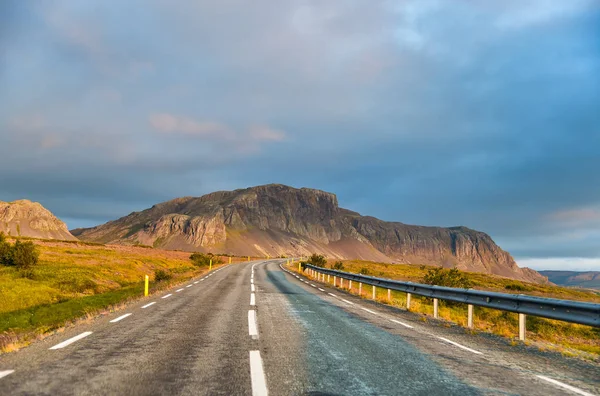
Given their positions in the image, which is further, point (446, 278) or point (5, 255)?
point (5, 255)

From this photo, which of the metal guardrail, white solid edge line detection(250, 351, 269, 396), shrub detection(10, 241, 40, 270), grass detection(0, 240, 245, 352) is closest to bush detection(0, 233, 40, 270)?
shrub detection(10, 241, 40, 270)

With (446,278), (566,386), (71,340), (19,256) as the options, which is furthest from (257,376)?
(19,256)

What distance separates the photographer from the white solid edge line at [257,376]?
447cm

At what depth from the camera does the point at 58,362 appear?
5.73 meters

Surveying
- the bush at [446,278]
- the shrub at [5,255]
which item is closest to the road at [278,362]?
the bush at [446,278]

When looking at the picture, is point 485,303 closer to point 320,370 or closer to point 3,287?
point 320,370

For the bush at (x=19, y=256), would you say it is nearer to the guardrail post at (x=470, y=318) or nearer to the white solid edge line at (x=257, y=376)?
the white solid edge line at (x=257, y=376)

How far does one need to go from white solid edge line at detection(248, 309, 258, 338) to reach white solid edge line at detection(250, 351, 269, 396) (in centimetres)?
198

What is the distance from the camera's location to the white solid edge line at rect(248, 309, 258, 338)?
27.8ft

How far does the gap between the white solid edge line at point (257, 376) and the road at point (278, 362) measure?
0.01 metres

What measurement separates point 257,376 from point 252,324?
15.5 ft

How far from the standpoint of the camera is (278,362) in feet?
19.5

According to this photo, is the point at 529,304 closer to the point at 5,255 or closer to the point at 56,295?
the point at 56,295

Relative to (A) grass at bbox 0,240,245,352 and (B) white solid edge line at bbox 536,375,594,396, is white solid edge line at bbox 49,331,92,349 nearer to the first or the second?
(A) grass at bbox 0,240,245,352
